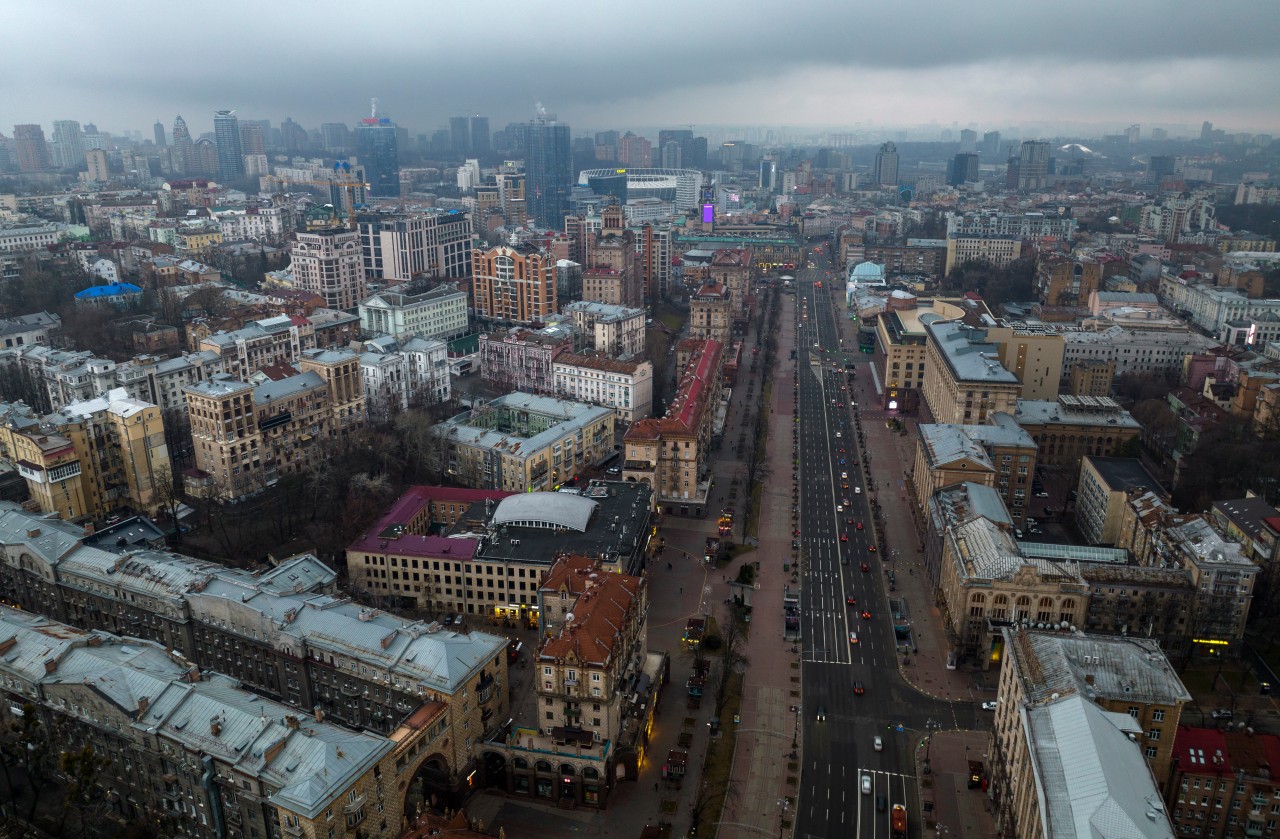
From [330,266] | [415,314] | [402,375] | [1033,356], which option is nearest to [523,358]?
[402,375]

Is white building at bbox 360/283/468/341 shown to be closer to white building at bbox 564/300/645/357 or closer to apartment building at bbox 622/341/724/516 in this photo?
white building at bbox 564/300/645/357

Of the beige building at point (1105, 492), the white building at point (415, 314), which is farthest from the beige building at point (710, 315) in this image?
the beige building at point (1105, 492)

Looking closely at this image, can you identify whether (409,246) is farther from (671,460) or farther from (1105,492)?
(1105,492)

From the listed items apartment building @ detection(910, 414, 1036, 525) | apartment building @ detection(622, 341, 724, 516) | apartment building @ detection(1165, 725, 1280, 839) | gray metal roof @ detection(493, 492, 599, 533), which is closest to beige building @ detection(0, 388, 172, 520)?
gray metal roof @ detection(493, 492, 599, 533)

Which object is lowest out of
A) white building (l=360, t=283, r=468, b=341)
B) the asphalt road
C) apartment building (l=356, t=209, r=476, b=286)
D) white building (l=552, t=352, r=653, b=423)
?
the asphalt road

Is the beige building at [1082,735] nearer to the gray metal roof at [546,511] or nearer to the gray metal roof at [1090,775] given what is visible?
the gray metal roof at [1090,775]

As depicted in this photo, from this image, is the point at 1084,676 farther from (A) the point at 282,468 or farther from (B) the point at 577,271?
(B) the point at 577,271

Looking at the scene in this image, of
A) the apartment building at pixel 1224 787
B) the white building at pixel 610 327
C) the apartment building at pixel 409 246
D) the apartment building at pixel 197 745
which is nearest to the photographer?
the apartment building at pixel 197 745
